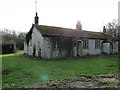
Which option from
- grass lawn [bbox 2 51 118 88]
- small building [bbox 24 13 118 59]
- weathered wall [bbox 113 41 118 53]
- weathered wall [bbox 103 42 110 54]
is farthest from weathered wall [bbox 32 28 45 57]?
weathered wall [bbox 113 41 118 53]

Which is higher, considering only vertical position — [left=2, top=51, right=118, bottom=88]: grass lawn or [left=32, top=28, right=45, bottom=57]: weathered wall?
[left=32, top=28, right=45, bottom=57]: weathered wall

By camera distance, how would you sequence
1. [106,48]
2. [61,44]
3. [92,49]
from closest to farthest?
[61,44] < [92,49] < [106,48]

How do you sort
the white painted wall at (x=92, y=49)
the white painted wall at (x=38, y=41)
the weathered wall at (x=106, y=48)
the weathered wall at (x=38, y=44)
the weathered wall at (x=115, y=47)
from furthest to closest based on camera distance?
1. the weathered wall at (x=115, y=47)
2. the weathered wall at (x=106, y=48)
3. the white painted wall at (x=92, y=49)
4. the weathered wall at (x=38, y=44)
5. the white painted wall at (x=38, y=41)

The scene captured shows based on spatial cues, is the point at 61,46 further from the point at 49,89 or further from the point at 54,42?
the point at 49,89

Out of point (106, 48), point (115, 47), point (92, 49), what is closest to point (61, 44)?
point (92, 49)

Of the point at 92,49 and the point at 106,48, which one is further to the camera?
the point at 106,48

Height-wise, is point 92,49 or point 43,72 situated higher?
point 92,49

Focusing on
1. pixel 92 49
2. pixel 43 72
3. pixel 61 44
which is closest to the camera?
pixel 43 72

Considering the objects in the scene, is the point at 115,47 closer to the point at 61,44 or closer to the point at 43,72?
the point at 61,44

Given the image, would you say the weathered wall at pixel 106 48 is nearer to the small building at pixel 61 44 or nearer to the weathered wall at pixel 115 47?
the small building at pixel 61 44

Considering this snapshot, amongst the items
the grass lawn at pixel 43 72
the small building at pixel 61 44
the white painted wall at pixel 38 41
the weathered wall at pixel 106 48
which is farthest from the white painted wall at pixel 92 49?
the white painted wall at pixel 38 41

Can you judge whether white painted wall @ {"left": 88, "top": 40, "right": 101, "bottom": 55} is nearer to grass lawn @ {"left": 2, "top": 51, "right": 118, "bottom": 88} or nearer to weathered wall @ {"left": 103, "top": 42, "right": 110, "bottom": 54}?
weathered wall @ {"left": 103, "top": 42, "right": 110, "bottom": 54}

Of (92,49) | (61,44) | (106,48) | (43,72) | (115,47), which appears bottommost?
(43,72)

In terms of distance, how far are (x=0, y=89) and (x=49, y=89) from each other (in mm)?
2422
